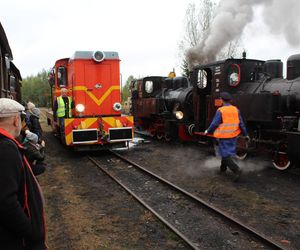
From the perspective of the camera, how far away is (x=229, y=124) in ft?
22.8

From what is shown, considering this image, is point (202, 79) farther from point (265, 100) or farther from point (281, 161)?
point (281, 161)

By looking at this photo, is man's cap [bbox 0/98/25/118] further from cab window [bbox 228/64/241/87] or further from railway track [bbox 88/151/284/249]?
cab window [bbox 228/64/241/87]

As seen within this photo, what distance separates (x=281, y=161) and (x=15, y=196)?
704 cm

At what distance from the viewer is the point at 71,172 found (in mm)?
8328

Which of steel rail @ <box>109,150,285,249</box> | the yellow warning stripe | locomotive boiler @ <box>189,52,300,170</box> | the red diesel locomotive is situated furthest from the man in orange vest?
the yellow warning stripe

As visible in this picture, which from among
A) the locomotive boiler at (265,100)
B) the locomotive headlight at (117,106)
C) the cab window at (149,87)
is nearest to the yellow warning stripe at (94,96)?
the locomotive headlight at (117,106)

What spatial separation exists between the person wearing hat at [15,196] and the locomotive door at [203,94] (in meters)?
8.29

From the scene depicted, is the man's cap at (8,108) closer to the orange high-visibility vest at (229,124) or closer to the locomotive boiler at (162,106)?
the orange high-visibility vest at (229,124)

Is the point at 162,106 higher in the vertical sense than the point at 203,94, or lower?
lower

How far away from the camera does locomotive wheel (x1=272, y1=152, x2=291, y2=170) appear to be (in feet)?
25.3

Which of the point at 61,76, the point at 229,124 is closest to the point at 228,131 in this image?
the point at 229,124

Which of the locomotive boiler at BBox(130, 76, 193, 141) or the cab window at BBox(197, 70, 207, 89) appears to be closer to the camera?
the cab window at BBox(197, 70, 207, 89)

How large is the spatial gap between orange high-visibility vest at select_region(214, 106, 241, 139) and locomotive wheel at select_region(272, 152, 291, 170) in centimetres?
146

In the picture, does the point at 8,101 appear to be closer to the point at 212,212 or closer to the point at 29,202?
the point at 29,202
